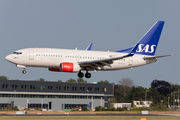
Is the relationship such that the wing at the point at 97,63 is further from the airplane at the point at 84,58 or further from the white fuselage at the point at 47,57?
the white fuselage at the point at 47,57

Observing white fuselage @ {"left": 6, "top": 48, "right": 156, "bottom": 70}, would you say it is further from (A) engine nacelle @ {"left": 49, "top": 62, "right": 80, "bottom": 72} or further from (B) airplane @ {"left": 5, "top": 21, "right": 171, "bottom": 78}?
(A) engine nacelle @ {"left": 49, "top": 62, "right": 80, "bottom": 72}

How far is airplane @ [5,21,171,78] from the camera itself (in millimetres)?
58812

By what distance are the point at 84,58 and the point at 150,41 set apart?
608 inches

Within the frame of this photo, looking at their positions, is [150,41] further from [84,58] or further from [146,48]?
[84,58]

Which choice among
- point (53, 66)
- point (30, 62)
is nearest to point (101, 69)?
point (53, 66)

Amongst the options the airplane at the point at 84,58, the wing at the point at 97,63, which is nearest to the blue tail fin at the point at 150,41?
the airplane at the point at 84,58

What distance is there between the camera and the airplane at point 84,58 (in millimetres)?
58812

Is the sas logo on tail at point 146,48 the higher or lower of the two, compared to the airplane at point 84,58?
higher

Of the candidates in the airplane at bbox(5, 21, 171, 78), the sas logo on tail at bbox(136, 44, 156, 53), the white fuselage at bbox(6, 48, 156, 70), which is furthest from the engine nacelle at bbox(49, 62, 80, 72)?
the sas logo on tail at bbox(136, 44, 156, 53)

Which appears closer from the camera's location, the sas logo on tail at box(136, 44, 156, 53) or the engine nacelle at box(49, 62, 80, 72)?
the engine nacelle at box(49, 62, 80, 72)

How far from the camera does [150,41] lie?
68.6 metres

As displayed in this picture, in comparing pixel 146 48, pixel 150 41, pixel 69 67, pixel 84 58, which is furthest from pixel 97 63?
pixel 150 41

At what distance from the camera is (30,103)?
146000 millimetres

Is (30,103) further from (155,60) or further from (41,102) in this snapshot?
(155,60)
